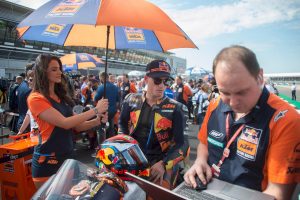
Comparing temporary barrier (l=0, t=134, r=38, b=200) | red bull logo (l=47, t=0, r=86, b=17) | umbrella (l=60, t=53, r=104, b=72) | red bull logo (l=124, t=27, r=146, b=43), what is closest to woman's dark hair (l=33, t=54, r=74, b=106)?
red bull logo (l=47, t=0, r=86, b=17)

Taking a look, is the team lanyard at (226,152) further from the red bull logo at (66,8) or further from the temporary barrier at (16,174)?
the temporary barrier at (16,174)

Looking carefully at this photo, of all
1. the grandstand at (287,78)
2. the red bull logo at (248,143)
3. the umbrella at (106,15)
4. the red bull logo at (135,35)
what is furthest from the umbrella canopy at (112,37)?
the grandstand at (287,78)

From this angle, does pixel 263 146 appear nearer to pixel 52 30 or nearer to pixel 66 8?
pixel 66 8

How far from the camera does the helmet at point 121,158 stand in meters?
1.72

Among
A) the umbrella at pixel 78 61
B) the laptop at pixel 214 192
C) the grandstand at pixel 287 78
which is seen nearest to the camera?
the laptop at pixel 214 192

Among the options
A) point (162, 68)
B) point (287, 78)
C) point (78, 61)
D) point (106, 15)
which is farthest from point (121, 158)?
point (287, 78)

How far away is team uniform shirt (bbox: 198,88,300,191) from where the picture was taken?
1.35 metres

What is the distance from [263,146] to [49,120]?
1876 millimetres

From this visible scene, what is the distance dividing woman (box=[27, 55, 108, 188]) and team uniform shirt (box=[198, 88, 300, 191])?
1506 millimetres

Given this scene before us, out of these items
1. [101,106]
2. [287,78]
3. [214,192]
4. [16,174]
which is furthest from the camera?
[287,78]

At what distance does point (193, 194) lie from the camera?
4.28 feet

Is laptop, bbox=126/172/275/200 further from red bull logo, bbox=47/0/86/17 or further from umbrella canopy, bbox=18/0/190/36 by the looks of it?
red bull logo, bbox=47/0/86/17

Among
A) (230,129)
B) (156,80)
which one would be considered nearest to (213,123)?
(230,129)

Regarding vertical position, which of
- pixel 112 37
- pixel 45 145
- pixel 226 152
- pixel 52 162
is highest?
pixel 112 37
